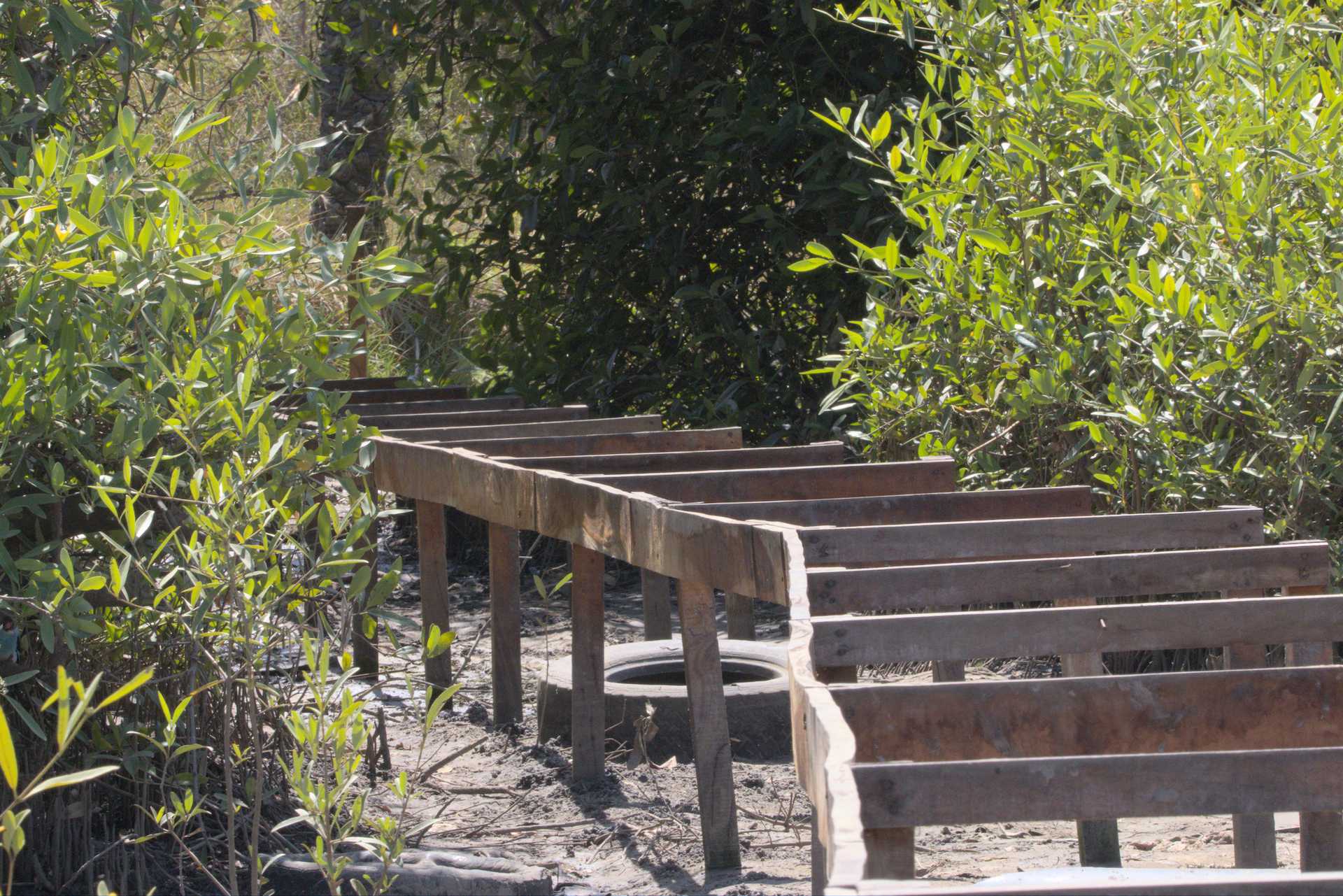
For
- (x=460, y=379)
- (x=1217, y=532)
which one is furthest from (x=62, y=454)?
(x=460, y=379)

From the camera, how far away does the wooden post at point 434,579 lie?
5.66 metres

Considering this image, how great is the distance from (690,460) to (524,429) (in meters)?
1.11

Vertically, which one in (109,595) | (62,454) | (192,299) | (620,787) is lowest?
(620,787)

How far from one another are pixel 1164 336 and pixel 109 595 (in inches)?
116

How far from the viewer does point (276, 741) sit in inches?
156

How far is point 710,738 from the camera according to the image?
3.82 metres

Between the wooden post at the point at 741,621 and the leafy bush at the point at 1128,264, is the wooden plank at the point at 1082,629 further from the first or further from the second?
the wooden post at the point at 741,621

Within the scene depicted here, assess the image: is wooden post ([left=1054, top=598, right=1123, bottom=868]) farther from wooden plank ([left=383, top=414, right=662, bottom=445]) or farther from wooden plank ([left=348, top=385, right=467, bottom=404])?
wooden plank ([left=348, top=385, right=467, bottom=404])

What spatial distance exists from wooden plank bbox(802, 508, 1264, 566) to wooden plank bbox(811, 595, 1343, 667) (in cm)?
58

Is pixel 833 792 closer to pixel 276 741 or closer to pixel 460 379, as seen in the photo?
pixel 276 741

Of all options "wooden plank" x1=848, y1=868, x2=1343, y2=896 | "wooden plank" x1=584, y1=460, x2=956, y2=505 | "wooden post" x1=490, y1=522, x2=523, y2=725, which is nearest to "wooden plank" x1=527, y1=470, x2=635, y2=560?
"wooden plank" x1=584, y1=460, x2=956, y2=505

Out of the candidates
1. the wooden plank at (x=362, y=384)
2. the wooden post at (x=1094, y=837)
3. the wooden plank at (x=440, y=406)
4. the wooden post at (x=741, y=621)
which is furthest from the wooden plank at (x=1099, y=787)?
the wooden plank at (x=362, y=384)

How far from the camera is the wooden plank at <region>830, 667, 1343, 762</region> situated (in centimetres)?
206

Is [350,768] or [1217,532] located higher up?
[1217,532]
